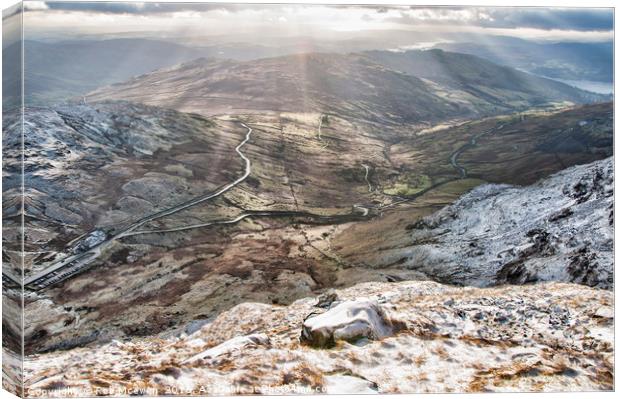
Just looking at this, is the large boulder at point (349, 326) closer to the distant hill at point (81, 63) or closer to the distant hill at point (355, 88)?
the distant hill at point (81, 63)

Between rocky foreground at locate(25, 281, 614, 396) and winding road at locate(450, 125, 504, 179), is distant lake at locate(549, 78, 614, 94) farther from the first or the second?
rocky foreground at locate(25, 281, 614, 396)

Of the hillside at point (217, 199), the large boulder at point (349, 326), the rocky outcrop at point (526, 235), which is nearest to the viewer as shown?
the large boulder at point (349, 326)

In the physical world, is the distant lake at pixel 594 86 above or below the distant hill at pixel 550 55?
below

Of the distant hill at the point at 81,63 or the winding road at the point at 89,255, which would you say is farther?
the winding road at the point at 89,255

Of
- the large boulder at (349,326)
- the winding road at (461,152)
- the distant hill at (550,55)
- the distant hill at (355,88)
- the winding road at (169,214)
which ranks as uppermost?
the distant hill at (550,55)

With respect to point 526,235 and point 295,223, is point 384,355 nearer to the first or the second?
point 526,235

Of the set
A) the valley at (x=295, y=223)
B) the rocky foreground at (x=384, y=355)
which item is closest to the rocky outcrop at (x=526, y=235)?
the valley at (x=295, y=223)

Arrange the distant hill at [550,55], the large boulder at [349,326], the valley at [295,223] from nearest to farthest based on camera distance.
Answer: the valley at [295,223] < the large boulder at [349,326] < the distant hill at [550,55]

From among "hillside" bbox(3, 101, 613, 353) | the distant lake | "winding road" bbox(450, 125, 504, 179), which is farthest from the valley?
the distant lake
